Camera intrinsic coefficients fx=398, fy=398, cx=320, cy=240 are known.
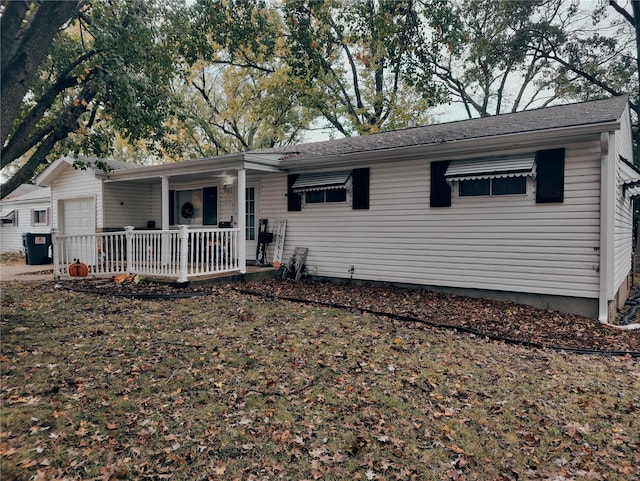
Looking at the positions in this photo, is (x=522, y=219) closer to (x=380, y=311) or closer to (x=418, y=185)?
(x=418, y=185)

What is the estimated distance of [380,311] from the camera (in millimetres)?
6430

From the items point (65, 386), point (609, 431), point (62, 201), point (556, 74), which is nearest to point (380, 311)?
point (609, 431)

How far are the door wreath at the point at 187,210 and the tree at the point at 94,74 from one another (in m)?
4.60

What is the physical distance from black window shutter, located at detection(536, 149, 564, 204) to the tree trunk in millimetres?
7213

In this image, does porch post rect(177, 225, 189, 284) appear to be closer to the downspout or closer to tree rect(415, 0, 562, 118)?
tree rect(415, 0, 562, 118)

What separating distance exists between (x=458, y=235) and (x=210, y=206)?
283 inches

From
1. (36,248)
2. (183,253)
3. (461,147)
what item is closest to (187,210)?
(183,253)

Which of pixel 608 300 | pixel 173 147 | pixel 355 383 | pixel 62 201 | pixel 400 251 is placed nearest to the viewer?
pixel 355 383

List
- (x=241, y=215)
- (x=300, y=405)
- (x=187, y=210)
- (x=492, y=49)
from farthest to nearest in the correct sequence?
(x=492, y=49), (x=187, y=210), (x=241, y=215), (x=300, y=405)

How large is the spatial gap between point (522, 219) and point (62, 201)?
563 inches

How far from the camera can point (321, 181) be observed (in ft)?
30.3

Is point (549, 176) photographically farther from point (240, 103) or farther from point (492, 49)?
point (240, 103)

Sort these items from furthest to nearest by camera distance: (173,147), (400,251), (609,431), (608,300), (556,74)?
(556,74) < (173,147) < (400,251) < (608,300) < (609,431)

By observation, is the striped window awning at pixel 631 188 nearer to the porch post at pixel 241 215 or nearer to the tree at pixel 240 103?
the porch post at pixel 241 215
